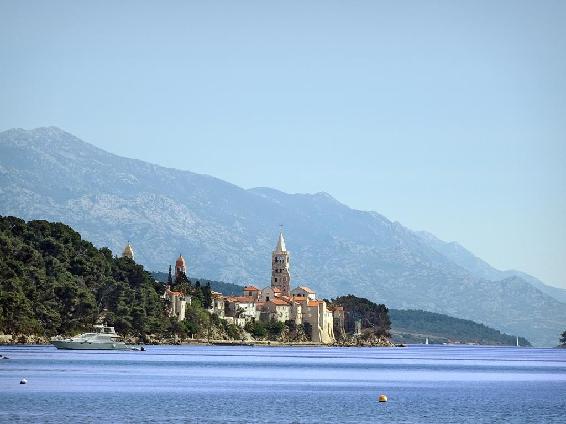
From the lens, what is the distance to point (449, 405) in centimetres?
9869

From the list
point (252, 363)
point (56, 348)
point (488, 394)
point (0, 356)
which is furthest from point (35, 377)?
point (56, 348)

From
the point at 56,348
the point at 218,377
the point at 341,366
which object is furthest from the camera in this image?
the point at 56,348

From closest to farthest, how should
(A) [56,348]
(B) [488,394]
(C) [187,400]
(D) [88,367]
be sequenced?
1. (C) [187,400]
2. (B) [488,394]
3. (D) [88,367]
4. (A) [56,348]

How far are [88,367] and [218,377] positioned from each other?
17494 millimetres

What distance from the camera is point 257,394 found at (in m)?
107

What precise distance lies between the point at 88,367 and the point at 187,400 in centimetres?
4779

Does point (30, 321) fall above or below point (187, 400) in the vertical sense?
above

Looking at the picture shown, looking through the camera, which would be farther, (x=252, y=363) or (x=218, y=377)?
(x=252, y=363)

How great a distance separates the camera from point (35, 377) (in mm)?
115375

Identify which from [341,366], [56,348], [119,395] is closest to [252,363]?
[341,366]

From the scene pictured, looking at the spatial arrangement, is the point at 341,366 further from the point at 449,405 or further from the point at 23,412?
the point at 23,412

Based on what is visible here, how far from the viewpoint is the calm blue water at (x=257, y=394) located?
85.0 meters

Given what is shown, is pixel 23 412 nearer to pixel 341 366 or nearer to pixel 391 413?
pixel 391 413

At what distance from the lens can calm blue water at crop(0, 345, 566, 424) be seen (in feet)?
279
